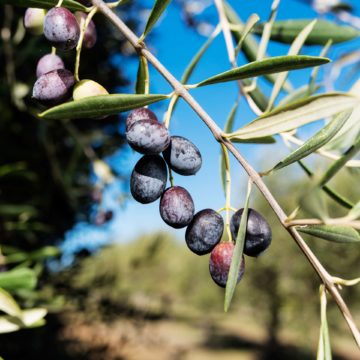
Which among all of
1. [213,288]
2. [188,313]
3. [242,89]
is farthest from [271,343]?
[242,89]

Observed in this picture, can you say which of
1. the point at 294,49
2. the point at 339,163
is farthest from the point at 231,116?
the point at 339,163

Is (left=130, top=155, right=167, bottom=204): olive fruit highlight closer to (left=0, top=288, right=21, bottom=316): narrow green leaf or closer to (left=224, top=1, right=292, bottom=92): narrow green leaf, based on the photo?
(left=0, top=288, right=21, bottom=316): narrow green leaf

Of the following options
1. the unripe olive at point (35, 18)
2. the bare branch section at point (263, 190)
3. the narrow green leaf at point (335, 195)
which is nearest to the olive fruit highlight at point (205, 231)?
the bare branch section at point (263, 190)

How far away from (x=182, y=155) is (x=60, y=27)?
235mm

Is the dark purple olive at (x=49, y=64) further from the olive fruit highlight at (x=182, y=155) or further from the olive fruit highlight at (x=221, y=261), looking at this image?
the olive fruit highlight at (x=221, y=261)

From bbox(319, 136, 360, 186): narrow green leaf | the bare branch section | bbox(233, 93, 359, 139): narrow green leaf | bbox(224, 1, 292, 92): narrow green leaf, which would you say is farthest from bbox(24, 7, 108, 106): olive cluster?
bbox(224, 1, 292, 92): narrow green leaf

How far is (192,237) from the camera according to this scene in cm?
63

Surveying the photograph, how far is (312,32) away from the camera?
1.11 m

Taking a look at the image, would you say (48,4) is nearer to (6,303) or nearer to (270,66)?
(270,66)

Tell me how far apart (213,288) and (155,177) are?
68.2 feet

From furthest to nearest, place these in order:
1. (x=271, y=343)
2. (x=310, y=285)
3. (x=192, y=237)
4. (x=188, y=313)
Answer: (x=188, y=313) < (x=271, y=343) < (x=310, y=285) < (x=192, y=237)

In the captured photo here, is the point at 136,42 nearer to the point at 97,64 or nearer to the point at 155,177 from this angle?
the point at 155,177

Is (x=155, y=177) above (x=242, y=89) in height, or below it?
below

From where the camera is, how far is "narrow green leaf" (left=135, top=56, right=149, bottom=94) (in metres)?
0.64
